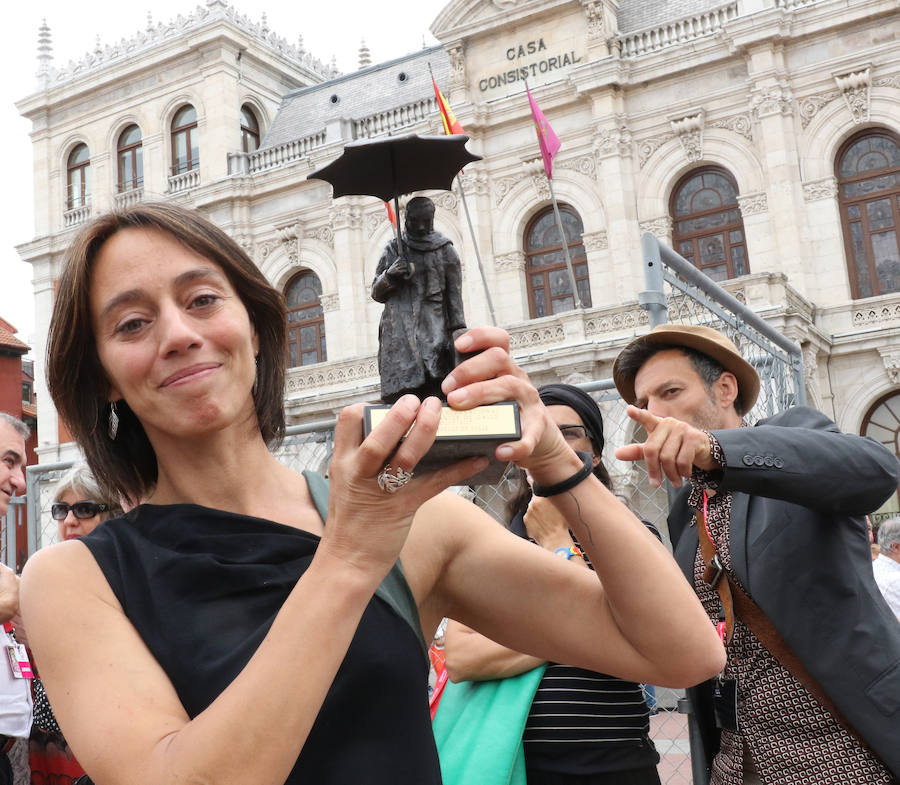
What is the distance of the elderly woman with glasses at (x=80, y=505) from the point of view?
3.40 meters

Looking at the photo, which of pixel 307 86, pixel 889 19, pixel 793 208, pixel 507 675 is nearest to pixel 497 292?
pixel 793 208

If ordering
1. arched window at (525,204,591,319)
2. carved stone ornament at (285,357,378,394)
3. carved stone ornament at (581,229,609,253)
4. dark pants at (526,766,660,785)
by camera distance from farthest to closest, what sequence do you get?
carved stone ornament at (285,357,378,394) → arched window at (525,204,591,319) → carved stone ornament at (581,229,609,253) → dark pants at (526,766,660,785)

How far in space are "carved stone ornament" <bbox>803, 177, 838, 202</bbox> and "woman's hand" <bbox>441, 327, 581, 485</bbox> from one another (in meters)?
16.0

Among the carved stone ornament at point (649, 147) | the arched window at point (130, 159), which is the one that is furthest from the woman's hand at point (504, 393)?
the arched window at point (130, 159)

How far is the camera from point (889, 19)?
1517cm

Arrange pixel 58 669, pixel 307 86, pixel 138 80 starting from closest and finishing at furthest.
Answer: pixel 58 669 < pixel 138 80 < pixel 307 86

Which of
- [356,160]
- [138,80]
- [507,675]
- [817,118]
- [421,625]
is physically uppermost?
[138,80]

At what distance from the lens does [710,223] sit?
1678 centimetres

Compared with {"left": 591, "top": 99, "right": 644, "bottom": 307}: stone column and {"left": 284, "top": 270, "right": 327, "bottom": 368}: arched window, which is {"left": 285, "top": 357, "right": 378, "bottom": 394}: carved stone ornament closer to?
{"left": 284, "top": 270, "right": 327, "bottom": 368}: arched window

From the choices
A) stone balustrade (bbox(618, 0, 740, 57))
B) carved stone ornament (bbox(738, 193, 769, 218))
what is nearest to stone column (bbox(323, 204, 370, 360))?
stone balustrade (bbox(618, 0, 740, 57))

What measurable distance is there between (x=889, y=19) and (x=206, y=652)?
17.2 m

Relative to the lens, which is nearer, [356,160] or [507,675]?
[356,160]

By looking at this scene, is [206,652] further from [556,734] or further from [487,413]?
[556,734]

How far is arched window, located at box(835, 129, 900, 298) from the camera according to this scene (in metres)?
15.3
